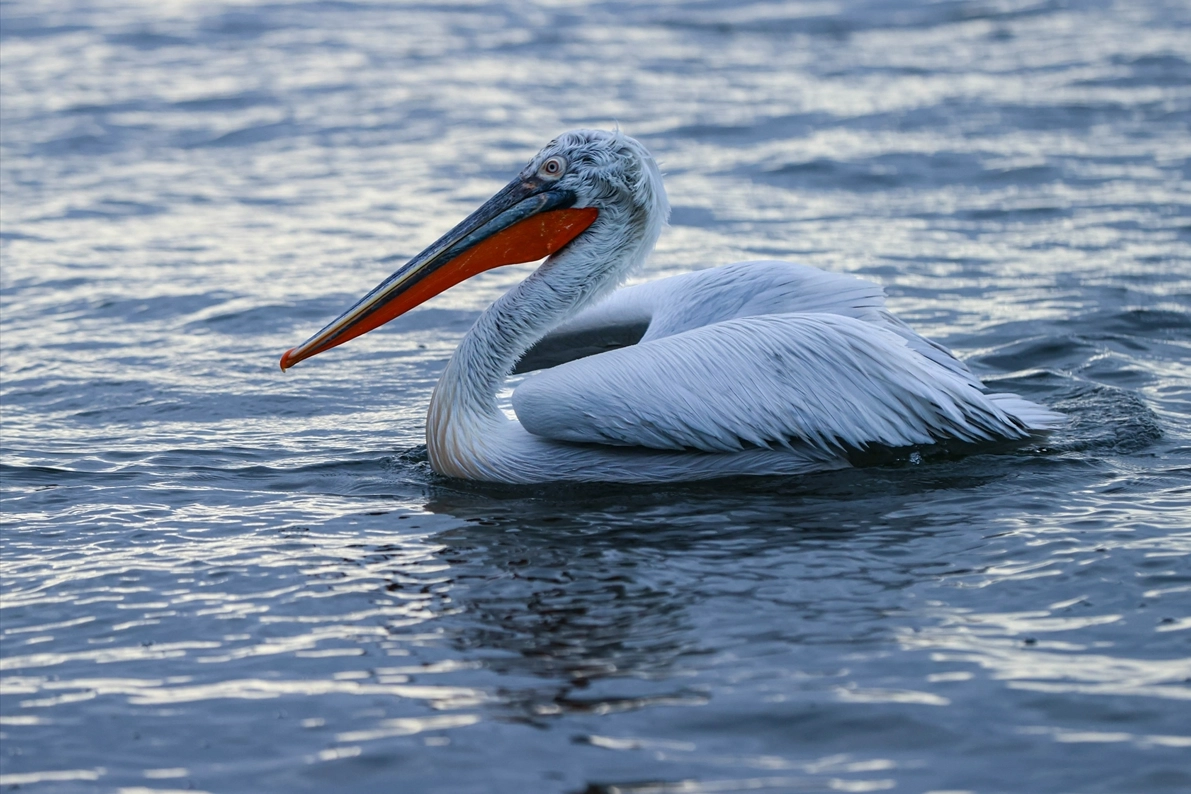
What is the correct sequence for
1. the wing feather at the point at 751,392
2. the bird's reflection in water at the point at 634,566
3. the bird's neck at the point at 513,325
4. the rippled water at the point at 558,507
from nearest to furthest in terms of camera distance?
the rippled water at the point at 558,507, the bird's reflection in water at the point at 634,566, the wing feather at the point at 751,392, the bird's neck at the point at 513,325

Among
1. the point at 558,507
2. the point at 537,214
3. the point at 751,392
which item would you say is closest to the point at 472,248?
the point at 537,214

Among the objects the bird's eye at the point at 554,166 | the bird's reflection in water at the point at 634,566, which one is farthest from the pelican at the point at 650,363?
the bird's reflection in water at the point at 634,566

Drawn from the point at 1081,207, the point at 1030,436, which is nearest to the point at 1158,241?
the point at 1081,207

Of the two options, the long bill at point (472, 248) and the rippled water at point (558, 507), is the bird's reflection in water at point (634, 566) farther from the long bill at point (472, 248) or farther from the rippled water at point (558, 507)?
the long bill at point (472, 248)

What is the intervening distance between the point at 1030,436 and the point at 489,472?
6.07 feet

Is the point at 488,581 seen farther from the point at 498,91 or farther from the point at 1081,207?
the point at 498,91

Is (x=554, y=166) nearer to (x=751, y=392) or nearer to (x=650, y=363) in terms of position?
(x=650, y=363)

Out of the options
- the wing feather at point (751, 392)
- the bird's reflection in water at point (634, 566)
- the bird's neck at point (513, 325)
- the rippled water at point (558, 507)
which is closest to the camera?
the rippled water at point (558, 507)

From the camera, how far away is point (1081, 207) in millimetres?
9164

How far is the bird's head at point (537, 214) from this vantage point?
5.28 m

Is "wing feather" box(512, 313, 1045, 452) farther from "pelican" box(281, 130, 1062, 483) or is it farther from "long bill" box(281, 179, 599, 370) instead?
"long bill" box(281, 179, 599, 370)

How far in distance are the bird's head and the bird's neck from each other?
75 mm

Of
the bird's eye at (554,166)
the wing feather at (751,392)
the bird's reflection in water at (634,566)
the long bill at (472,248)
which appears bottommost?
the bird's reflection in water at (634,566)

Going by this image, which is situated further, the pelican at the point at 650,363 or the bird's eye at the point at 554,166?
the bird's eye at the point at 554,166
